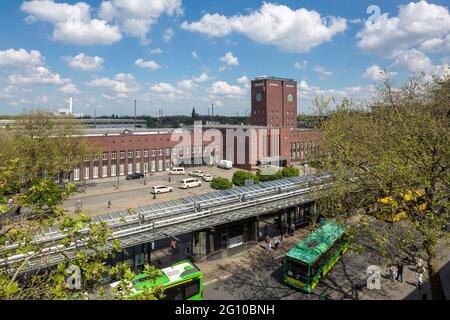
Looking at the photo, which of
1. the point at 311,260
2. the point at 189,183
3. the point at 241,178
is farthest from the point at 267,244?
the point at 189,183

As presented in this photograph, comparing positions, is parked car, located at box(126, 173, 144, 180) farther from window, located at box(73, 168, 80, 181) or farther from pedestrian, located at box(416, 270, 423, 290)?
pedestrian, located at box(416, 270, 423, 290)

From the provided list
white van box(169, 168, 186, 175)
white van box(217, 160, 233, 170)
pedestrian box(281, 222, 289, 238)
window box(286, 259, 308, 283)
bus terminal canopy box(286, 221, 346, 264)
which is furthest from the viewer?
white van box(217, 160, 233, 170)

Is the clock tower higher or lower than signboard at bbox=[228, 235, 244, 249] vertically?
higher

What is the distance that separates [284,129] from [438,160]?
50671 millimetres

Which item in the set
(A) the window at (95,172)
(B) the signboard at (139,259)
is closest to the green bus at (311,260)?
(B) the signboard at (139,259)

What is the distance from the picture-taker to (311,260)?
53.9 feet

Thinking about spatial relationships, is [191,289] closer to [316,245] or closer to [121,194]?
[316,245]

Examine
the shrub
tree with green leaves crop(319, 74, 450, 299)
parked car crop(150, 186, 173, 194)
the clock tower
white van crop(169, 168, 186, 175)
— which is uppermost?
the clock tower

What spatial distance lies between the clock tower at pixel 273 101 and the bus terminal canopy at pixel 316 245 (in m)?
63.4

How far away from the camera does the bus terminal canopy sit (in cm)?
1678

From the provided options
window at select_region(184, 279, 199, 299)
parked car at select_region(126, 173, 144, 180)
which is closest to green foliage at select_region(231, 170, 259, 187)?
parked car at select_region(126, 173, 144, 180)

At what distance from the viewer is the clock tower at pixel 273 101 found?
265 ft

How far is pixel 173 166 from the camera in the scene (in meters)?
57.7

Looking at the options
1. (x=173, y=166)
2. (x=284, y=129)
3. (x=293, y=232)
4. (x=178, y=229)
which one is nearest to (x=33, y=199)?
(x=178, y=229)
